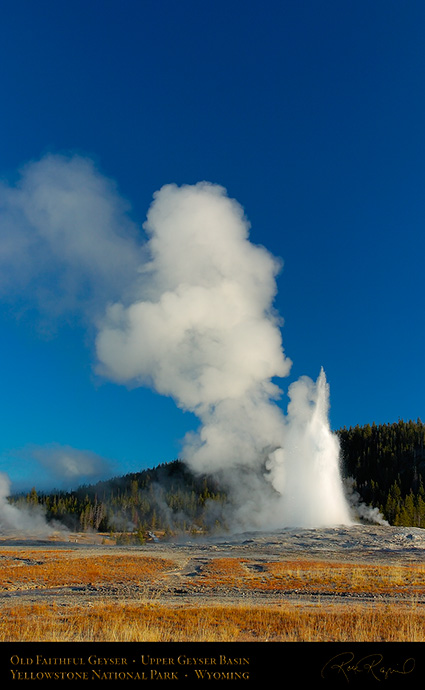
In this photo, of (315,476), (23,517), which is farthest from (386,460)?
(23,517)

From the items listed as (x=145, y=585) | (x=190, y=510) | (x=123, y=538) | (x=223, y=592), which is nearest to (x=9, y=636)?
(x=223, y=592)

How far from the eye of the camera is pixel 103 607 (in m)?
21.0

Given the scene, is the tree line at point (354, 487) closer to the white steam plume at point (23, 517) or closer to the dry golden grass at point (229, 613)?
the white steam plume at point (23, 517)

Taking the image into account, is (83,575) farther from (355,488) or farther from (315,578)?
(355,488)

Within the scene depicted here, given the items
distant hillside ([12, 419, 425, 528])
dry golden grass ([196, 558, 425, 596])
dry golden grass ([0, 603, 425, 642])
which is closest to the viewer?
dry golden grass ([0, 603, 425, 642])

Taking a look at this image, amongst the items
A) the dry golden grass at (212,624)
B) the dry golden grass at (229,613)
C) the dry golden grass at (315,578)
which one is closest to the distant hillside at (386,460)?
the dry golden grass at (315,578)
